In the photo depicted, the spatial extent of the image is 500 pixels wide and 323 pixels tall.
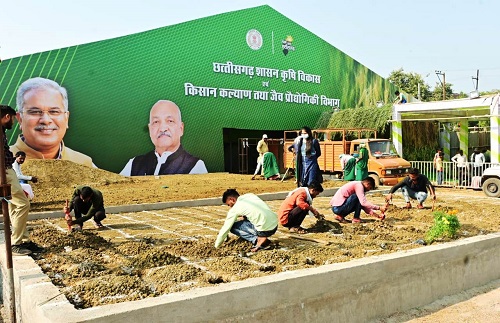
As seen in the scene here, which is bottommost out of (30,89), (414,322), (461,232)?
(414,322)

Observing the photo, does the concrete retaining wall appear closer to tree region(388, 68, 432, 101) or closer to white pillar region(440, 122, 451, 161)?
white pillar region(440, 122, 451, 161)

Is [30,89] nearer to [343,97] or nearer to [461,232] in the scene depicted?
[461,232]

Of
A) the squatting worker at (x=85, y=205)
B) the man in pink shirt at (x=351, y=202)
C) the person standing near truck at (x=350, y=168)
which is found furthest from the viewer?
the person standing near truck at (x=350, y=168)

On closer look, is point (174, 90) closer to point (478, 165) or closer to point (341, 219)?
point (478, 165)

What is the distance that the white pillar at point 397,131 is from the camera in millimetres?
18109

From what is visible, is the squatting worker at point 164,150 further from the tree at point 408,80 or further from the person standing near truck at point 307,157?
the tree at point 408,80

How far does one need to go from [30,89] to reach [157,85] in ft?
17.5

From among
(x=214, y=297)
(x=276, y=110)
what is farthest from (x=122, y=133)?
(x=214, y=297)

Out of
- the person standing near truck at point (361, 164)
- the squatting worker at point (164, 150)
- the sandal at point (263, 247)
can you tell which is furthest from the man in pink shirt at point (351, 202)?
the squatting worker at point (164, 150)

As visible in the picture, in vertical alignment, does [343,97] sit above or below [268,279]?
above

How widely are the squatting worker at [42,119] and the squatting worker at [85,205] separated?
10.5 m

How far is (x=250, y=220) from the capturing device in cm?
577

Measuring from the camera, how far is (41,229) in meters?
7.59

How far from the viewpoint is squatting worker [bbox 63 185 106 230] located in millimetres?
7121
